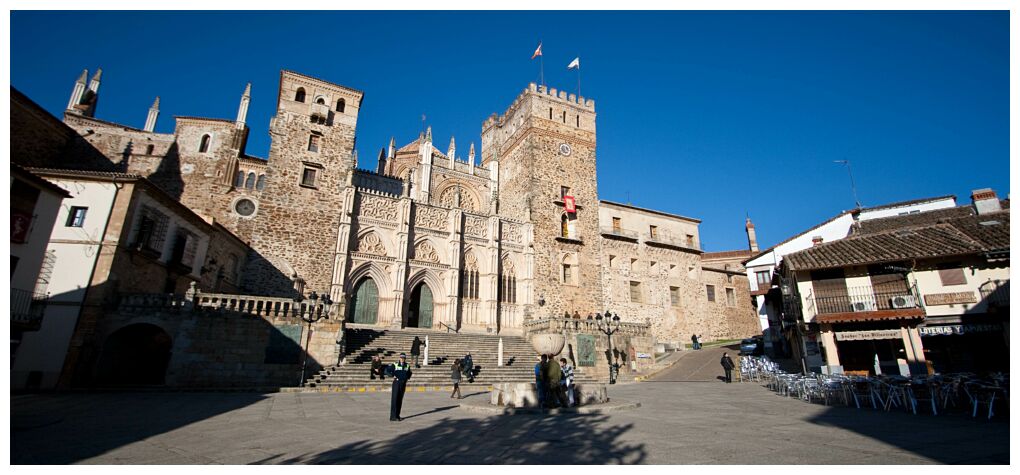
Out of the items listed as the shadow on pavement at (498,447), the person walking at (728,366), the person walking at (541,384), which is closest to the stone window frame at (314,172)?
the person walking at (541,384)

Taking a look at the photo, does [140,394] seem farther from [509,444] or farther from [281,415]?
[509,444]

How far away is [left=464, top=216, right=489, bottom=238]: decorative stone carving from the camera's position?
31.6m

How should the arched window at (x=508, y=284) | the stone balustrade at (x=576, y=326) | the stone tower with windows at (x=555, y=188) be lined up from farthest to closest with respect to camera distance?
the stone tower with windows at (x=555, y=188) < the arched window at (x=508, y=284) < the stone balustrade at (x=576, y=326)

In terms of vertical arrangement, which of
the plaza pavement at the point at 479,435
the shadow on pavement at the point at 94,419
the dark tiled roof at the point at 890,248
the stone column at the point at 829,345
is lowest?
the shadow on pavement at the point at 94,419

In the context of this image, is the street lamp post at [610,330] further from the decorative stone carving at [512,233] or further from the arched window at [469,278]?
the decorative stone carving at [512,233]

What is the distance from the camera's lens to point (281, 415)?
32.0ft

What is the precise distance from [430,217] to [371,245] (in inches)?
183

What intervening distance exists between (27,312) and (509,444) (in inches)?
533

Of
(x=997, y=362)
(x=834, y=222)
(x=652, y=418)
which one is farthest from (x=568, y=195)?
(x=652, y=418)

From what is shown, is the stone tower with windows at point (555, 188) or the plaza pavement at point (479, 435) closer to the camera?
the plaza pavement at point (479, 435)

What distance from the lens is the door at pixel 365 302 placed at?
86.2ft

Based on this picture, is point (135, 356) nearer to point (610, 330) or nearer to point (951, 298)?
point (610, 330)

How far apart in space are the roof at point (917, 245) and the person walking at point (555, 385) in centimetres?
1561

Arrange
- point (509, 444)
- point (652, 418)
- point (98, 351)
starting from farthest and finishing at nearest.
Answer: point (98, 351) → point (652, 418) → point (509, 444)
